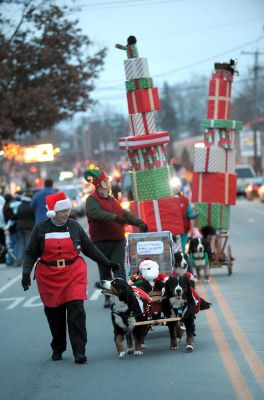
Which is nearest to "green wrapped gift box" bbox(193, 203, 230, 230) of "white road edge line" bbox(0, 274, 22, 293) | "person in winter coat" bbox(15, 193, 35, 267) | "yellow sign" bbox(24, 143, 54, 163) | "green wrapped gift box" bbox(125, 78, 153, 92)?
"green wrapped gift box" bbox(125, 78, 153, 92)

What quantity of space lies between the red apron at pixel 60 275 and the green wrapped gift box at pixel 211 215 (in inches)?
356

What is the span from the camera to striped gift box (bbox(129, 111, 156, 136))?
17.7m

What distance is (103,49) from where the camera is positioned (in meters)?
39.0

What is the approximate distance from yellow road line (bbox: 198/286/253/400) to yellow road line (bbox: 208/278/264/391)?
0.45 ft

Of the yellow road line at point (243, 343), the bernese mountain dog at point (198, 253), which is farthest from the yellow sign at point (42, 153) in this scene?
the yellow road line at point (243, 343)

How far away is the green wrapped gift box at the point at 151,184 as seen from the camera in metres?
17.6

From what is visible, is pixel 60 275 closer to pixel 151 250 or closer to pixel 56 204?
pixel 56 204

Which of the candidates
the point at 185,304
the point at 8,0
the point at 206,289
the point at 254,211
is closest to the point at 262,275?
the point at 206,289

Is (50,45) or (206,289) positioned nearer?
(206,289)

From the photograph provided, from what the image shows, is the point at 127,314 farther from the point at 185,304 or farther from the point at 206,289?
the point at 206,289

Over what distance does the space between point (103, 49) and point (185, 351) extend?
28.7 metres

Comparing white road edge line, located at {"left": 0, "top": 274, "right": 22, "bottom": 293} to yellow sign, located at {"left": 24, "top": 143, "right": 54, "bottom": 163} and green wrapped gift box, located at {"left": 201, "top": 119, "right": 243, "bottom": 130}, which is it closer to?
green wrapped gift box, located at {"left": 201, "top": 119, "right": 243, "bottom": 130}

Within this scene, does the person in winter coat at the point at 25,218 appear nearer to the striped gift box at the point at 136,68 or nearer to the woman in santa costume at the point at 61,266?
the striped gift box at the point at 136,68

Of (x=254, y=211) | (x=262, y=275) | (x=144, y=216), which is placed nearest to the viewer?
(x=144, y=216)
